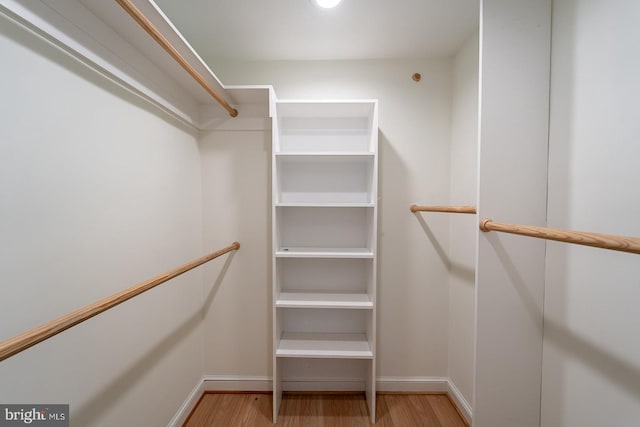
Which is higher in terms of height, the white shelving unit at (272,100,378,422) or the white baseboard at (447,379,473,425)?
the white shelving unit at (272,100,378,422)

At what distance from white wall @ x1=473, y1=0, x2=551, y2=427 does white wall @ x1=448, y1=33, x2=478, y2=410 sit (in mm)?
524

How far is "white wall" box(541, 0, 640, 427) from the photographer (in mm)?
782

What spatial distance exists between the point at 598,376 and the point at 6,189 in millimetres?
1926

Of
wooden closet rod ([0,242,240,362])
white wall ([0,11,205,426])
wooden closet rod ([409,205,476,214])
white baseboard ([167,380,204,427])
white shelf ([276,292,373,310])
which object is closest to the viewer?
wooden closet rod ([0,242,240,362])

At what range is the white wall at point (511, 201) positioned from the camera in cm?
102

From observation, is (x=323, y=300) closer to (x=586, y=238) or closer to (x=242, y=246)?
(x=242, y=246)

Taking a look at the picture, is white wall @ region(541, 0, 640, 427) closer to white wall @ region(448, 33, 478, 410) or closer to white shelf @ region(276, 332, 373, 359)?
white wall @ region(448, 33, 478, 410)

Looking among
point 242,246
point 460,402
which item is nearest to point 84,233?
point 242,246

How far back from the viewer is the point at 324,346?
5.62 ft

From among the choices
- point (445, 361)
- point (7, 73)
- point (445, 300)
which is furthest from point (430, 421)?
point (7, 73)

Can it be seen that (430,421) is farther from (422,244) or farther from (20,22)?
(20,22)

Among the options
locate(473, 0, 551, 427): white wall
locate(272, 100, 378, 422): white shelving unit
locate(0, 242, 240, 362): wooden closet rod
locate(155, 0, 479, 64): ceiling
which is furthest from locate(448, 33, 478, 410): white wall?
locate(0, 242, 240, 362): wooden closet rod

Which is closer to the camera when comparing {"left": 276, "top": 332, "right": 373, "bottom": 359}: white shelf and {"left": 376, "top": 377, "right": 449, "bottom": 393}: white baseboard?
{"left": 276, "top": 332, "right": 373, "bottom": 359}: white shelf

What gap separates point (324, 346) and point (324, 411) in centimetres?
44
